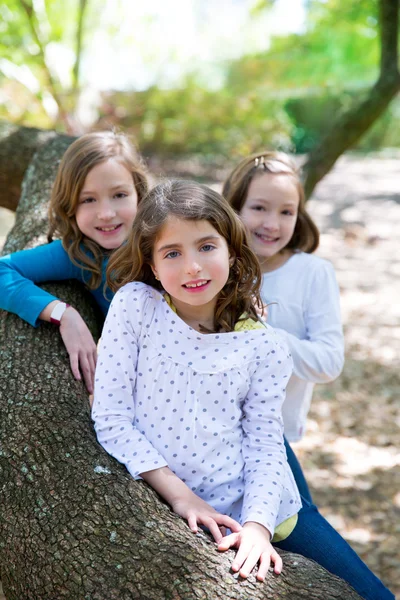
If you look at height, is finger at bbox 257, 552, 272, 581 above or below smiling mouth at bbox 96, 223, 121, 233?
below

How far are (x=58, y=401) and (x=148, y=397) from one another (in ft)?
1.08

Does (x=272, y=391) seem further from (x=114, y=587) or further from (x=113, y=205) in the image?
(x=113, y=205)

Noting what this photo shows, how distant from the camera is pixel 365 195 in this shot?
39.9 feet

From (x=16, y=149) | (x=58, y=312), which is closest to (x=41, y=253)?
(x=58, y=312)

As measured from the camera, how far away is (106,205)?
8.18ft

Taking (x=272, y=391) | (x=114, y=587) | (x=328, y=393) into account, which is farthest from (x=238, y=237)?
(x=328, y=393)

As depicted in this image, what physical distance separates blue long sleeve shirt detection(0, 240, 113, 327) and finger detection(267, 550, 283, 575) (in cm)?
120

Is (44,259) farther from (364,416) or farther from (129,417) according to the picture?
(364,416)

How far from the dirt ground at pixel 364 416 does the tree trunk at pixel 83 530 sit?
7.00 ft

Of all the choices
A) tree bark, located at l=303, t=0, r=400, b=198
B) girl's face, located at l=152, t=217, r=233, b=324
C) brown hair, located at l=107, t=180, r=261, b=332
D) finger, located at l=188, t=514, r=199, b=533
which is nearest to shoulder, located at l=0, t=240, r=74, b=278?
brown hair, located at l=107, t=180, r=261, b=332

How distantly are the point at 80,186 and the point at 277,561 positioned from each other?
1590 millimetres

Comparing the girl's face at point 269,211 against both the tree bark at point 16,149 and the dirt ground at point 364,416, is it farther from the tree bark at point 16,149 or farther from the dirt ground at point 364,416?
the dirt ground at point 364,416

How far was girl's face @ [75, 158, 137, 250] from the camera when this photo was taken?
8.18 ft

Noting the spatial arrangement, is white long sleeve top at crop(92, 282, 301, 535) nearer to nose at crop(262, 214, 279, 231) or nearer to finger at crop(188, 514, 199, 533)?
finger at crop(188, 514, 199, 533)
